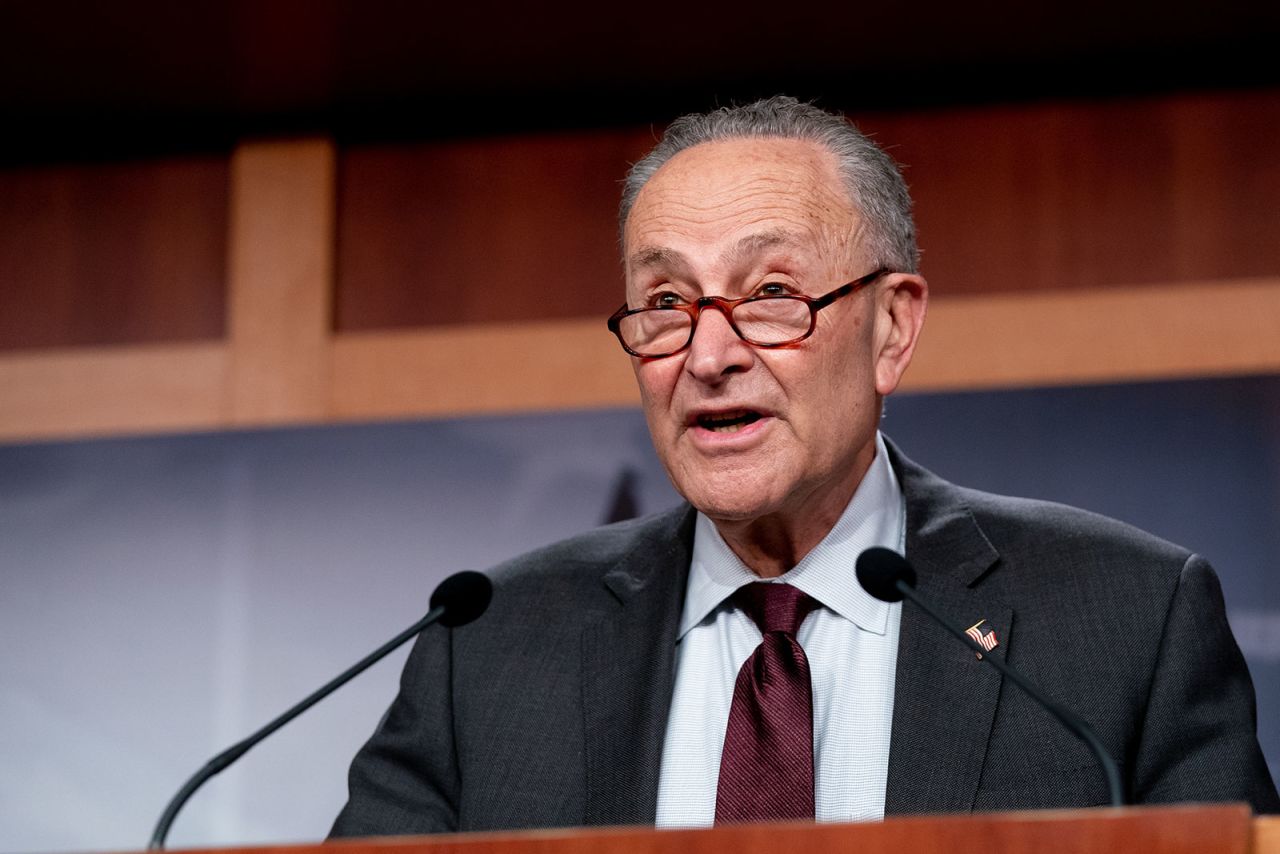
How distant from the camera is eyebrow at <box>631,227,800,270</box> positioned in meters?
2.01

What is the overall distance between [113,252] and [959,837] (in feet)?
8.94

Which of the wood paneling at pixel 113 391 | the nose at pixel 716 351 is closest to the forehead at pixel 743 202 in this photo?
the nose at pixel 716 351

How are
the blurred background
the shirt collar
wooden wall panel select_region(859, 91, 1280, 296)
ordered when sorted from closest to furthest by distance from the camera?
the shirt collar → the blurred background → wooden wall panel select_region(859, 91, 1280, 296)

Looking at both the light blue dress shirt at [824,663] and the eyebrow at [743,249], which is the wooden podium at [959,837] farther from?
the eyebrow at [743,249]

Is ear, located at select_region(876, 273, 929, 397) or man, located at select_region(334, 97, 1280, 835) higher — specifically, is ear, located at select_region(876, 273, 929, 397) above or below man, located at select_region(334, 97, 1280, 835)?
above

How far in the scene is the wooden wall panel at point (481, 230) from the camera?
327cm

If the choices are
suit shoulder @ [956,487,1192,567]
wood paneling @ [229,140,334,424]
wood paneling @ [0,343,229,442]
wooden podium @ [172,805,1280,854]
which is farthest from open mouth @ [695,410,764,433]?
wood paneling @ [0,343,229,442]

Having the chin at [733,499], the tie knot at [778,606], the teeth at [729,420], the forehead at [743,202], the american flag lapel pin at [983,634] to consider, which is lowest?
the american flag lapel pin at [983,634]

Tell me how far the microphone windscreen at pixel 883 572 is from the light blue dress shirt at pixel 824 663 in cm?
32

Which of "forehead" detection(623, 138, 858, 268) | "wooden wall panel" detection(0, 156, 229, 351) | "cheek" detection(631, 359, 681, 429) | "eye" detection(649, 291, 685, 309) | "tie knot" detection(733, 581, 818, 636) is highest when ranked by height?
"wooden wall panel" detection(0, 156, 229, 351)

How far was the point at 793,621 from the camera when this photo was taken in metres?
2.03

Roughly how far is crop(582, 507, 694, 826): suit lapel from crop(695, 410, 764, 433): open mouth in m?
0.27

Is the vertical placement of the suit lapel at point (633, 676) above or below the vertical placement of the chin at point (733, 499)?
below

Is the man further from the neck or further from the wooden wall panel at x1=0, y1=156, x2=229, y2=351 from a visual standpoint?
the wooden wall panel at x1=0, y1=156, x2=229, y2=351
